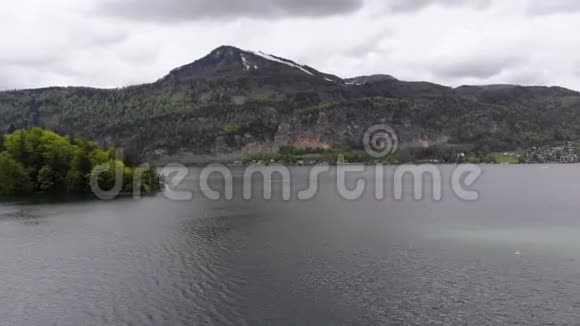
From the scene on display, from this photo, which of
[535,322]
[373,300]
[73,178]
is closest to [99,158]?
[73,178]

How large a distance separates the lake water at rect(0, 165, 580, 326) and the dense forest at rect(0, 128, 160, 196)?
98.1 ft

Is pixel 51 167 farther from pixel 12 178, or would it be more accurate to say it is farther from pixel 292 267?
pixel 292 267

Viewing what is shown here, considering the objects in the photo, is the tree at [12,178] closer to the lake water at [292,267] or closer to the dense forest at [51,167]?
the dense forest at [51,167]

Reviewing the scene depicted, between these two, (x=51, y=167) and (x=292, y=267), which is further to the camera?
(x=51, y=167)

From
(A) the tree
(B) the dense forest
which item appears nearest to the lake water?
(A) the tree

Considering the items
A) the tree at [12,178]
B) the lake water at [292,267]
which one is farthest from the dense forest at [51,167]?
the lake water at [292,267]

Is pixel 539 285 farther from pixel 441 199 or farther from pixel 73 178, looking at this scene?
pixel 73 178

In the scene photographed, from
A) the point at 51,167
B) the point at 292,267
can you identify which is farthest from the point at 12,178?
the point at 292,267

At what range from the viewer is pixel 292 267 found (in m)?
44.9

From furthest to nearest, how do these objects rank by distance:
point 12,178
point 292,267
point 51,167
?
point 51,167, point 12,178, point 292,267

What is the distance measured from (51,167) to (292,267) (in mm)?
88664

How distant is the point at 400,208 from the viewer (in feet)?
277

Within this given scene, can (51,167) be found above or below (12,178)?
above

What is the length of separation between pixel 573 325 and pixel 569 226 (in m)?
38.7
